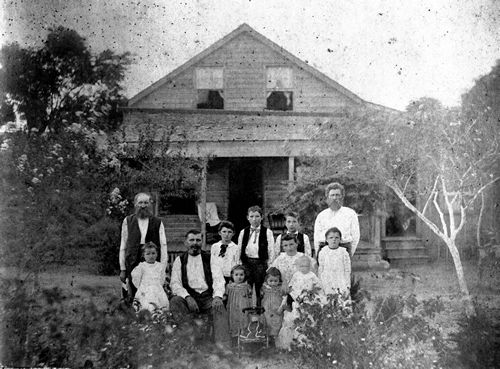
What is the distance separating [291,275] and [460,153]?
11.2 feet

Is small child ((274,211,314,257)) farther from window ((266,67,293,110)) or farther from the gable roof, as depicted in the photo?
window ((266,67,293,110))

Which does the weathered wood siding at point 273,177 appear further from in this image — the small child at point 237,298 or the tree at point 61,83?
the small child at point 237,298

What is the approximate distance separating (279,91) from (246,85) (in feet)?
2.96

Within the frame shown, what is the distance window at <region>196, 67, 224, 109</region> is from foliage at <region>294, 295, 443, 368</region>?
8655 mm

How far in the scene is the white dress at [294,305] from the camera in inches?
209

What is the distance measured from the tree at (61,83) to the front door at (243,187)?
12.6 feet

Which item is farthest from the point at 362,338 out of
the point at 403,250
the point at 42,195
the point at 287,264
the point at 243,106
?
the point at 243,106

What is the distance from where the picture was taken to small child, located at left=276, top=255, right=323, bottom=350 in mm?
5309

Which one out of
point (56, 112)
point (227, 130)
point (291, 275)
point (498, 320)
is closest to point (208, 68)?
point (227, 130)

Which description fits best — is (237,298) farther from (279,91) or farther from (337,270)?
(279,91)

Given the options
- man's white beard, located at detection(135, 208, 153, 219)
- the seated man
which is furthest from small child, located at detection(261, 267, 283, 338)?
man's white beard, located at detection(135, 208, 153, 219)

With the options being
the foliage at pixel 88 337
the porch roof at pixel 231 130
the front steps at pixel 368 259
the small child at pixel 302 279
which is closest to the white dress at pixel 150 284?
the foliage at pixel 88 337

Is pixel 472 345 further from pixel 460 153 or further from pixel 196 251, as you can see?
pixel 460 153

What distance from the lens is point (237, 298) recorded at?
5.57 metres
